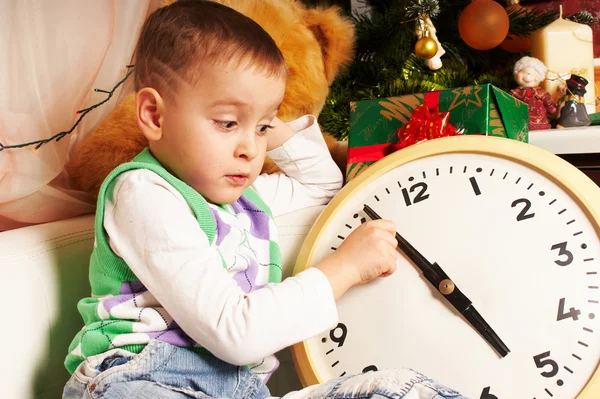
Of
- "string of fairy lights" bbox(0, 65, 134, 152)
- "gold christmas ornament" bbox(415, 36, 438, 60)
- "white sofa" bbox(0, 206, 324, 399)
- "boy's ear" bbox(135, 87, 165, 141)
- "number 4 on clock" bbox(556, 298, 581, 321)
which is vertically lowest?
"white sofa" bbox(0, 206, 324, 399)

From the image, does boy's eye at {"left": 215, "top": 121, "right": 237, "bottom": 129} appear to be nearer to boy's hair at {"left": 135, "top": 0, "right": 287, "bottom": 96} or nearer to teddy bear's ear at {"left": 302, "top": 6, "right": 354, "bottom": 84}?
boy's hair at {"left": 135, "top": 0, "right": 287, "bottom": 96}

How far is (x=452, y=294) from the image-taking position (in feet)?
2.31

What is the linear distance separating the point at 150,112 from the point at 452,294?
405 millimetres

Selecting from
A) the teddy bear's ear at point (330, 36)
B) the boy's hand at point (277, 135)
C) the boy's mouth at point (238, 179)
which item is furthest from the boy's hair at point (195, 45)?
the teddy bear's ear at point (330, 36)

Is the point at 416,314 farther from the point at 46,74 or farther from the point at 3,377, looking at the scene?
the point at 46,74

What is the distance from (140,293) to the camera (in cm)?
71

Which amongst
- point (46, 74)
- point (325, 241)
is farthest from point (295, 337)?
point (46, 74)

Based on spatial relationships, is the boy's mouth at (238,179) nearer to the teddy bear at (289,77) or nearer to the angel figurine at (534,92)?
the teddy bear at (289,77)

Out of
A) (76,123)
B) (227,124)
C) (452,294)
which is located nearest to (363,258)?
(452,294)

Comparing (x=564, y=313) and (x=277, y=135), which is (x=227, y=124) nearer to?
(x=277, y=135)

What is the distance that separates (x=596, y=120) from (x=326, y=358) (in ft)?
2.46

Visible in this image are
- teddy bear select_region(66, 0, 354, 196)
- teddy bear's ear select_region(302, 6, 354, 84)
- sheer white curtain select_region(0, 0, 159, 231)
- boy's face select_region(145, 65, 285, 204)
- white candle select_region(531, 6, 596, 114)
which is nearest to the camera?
boy's face select_region(145, 65, 285, 204)

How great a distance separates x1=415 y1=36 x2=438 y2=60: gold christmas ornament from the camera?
1.14m

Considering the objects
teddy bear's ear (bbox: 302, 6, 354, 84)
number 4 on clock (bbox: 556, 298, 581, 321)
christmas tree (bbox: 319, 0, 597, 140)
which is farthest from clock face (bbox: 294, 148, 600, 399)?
christmas tree (bbox: 319, 0, 597, 140)
